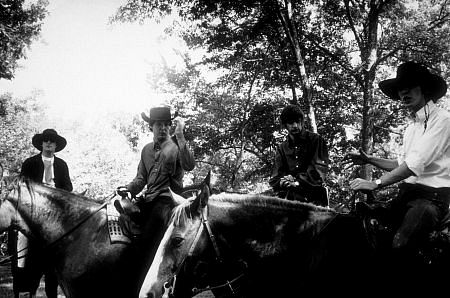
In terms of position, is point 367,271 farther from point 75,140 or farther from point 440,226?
point 75,140

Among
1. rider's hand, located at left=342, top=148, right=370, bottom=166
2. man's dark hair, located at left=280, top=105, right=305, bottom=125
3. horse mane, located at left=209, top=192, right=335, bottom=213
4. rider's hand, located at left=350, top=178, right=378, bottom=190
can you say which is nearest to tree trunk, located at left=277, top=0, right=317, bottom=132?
man's dark hair, located at left=280, top=105, right=305, bottom=125

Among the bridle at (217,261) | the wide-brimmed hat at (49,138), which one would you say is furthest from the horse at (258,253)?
the wide-brimmed hat at (49,138)

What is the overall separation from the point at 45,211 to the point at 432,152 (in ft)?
15.3

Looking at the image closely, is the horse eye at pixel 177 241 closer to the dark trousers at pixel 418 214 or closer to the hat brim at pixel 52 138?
the dark trousers at pixel 418 214

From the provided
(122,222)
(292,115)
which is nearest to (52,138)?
(122,222)

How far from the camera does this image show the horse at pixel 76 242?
4.27 metres

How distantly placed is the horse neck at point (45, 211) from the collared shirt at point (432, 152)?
415 centimetres

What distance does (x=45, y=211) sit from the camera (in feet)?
15.0

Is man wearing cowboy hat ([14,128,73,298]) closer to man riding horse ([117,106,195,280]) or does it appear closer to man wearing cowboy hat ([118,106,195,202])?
man riding horse ([117,106,195,280])

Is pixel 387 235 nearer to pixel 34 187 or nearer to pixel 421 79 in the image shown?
pixel 421 79

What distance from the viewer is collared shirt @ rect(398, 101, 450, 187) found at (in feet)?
9.78

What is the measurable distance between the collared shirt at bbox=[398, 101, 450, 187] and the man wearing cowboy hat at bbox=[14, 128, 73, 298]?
179 inches

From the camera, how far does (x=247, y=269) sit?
3014 millimetres

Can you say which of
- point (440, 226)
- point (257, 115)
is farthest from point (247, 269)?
point (257, 115)
